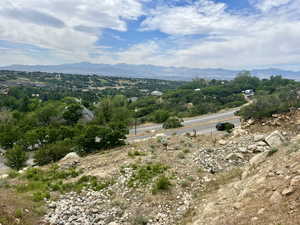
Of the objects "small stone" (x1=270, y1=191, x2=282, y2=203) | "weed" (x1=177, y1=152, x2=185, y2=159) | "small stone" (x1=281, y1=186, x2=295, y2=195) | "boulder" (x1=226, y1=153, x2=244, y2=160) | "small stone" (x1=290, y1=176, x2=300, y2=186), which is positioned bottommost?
"weed" (x1=177, y1=152, x2=185, y2=159)


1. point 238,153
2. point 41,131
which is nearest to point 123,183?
point 238,153

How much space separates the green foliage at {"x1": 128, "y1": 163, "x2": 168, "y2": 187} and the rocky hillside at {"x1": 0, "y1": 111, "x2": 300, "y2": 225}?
0.12ft

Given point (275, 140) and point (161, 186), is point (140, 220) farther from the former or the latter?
point (275, 140)

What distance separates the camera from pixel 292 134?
1394cm

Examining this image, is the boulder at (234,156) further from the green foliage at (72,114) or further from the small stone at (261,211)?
the green foliage at (72,114)

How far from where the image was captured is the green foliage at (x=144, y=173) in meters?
10.8

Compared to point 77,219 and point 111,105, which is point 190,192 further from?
point 111,105

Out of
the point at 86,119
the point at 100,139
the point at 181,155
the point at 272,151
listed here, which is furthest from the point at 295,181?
the point at 86,119

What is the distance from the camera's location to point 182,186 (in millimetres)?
10141

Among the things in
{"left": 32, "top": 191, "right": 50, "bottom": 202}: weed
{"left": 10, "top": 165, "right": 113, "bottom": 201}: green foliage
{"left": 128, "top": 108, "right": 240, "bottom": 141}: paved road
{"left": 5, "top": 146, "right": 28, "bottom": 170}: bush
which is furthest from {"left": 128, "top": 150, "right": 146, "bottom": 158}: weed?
{"left": 128, "top": 108, "right": 240, "bottom": 141}: paved road

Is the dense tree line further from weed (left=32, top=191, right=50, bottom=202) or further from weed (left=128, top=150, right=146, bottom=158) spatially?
weed (left=32, top=191, right=50, bottom=202)

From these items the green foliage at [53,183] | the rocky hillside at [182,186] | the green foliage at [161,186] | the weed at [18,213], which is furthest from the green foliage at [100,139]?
the weed at [18,213]

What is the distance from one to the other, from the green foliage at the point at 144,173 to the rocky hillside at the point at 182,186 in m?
0.04

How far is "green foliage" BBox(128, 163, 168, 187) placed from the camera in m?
10.8
